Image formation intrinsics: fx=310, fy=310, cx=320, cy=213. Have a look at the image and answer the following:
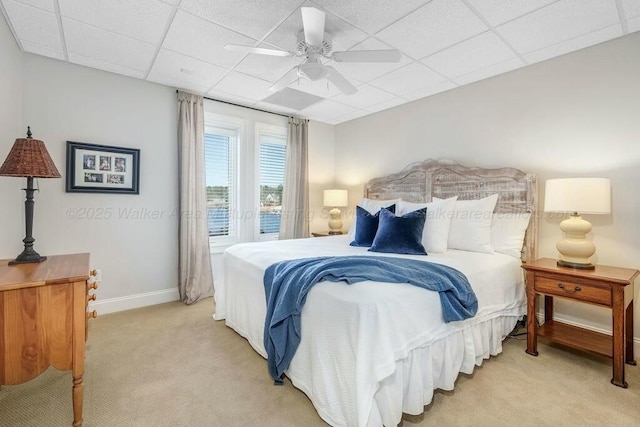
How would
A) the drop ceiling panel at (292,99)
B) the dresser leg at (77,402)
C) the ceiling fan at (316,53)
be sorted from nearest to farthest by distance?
the dresser leg at (77,402), the ceiling fan at (316,53), the drop ceiling panel at (292,99)

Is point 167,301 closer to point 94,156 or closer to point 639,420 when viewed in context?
point 94,156

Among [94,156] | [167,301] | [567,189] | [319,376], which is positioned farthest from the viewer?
[167,301]

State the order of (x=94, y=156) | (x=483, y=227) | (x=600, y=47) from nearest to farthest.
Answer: (x=600, y=47)
(x=483, y=227)
(x=94, y=156)

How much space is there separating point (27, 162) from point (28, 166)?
0.09 ft

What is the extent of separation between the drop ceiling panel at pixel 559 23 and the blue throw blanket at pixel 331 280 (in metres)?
1.90

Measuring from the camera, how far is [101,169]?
3236 millimetres

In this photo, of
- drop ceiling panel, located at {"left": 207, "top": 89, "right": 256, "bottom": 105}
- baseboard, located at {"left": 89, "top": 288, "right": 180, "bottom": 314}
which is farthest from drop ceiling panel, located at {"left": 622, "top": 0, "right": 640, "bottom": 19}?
baseboard, located at {"left": 89, "top": 288, "right": 180, "bottom": 314}

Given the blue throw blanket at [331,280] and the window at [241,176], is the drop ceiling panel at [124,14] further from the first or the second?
the blue throw blanket at [331,280]

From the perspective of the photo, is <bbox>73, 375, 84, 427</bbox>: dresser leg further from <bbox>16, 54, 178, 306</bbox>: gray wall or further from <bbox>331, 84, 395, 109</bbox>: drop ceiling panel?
<bbox>331, 84, 395, 109</bbox>: drop ceiling panel

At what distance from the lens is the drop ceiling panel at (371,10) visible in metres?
2.07

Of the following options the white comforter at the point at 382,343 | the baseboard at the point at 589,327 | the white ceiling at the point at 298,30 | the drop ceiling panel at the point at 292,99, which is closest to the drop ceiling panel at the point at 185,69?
the white ceiling at the point at 298,30

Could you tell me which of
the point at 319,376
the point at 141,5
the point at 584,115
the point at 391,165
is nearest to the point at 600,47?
the point at 584,115

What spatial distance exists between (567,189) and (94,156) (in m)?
4.29

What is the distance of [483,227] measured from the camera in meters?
2.93
